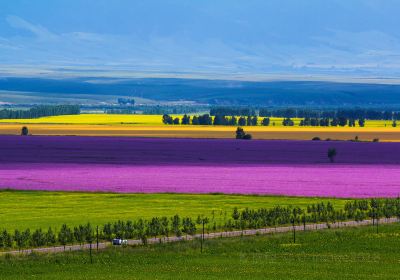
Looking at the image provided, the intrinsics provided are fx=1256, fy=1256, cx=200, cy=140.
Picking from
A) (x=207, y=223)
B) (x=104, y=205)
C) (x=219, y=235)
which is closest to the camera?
(x=219, y=235)

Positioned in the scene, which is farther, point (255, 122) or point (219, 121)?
point (219, 121)

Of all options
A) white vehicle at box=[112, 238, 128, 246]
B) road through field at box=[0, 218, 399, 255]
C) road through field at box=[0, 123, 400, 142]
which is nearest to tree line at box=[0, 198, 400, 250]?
road through field at box=[0, 218, 399, 255]

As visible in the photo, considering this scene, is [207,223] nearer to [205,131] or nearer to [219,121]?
[205,131]

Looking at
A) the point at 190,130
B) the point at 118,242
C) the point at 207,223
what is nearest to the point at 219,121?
the point at 190,130

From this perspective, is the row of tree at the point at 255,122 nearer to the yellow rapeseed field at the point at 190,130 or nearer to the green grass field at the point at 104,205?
the yellow rapeseed field at the point at 190,130

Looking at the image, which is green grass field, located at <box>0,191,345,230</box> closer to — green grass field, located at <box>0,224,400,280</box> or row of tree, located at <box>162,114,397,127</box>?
green grass field, located at <box>0,224,400,280</box>

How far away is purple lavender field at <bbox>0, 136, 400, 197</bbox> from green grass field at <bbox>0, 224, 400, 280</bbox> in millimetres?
15407

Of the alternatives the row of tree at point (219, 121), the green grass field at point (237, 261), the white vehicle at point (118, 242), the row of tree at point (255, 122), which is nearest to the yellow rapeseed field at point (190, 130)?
the row of tree at point (255, 122)

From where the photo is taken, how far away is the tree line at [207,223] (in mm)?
36500

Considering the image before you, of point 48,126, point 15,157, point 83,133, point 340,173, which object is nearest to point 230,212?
point 340,173

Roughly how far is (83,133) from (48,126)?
17111 millimetres

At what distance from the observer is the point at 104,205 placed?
159 ft

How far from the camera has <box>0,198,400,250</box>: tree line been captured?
120 feet

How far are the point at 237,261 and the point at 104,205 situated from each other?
52.7ft
